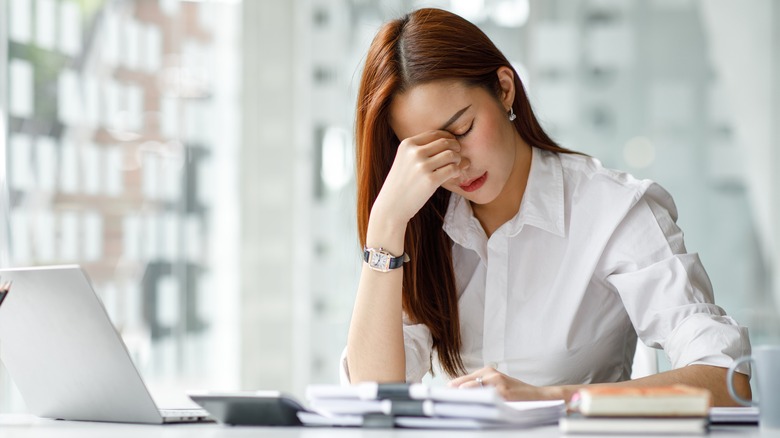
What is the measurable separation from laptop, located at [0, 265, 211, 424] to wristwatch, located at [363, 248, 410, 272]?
1.36 ft

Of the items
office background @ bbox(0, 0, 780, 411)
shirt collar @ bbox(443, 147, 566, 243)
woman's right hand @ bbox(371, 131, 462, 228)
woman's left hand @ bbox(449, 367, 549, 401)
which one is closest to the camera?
woman's left hand @ bbox(449, 367, 549, 401)

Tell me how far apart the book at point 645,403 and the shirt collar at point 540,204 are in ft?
2.29

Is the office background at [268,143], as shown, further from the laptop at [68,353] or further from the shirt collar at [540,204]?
the laptop at [68,353]

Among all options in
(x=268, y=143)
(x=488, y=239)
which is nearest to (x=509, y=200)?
(x=488, y=239)

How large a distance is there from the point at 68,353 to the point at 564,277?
87 centimetres

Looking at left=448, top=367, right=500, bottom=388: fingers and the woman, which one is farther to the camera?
the woman

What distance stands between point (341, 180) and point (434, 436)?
3.02 meters

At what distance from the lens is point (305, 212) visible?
3.91 meters

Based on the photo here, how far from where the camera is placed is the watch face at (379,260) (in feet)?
4.94

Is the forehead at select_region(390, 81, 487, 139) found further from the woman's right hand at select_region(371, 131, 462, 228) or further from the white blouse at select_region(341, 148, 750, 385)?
the white blouse at select_region(341, 148, 750, 385)

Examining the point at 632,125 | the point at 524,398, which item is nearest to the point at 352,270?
the point at 632,125

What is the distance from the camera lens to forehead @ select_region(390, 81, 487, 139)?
152 centimetres

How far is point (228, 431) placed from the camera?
1.06 metres

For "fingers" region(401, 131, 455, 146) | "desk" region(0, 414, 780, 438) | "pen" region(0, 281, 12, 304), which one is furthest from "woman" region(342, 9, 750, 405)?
"pen" region(0, 281, 12, 304)
